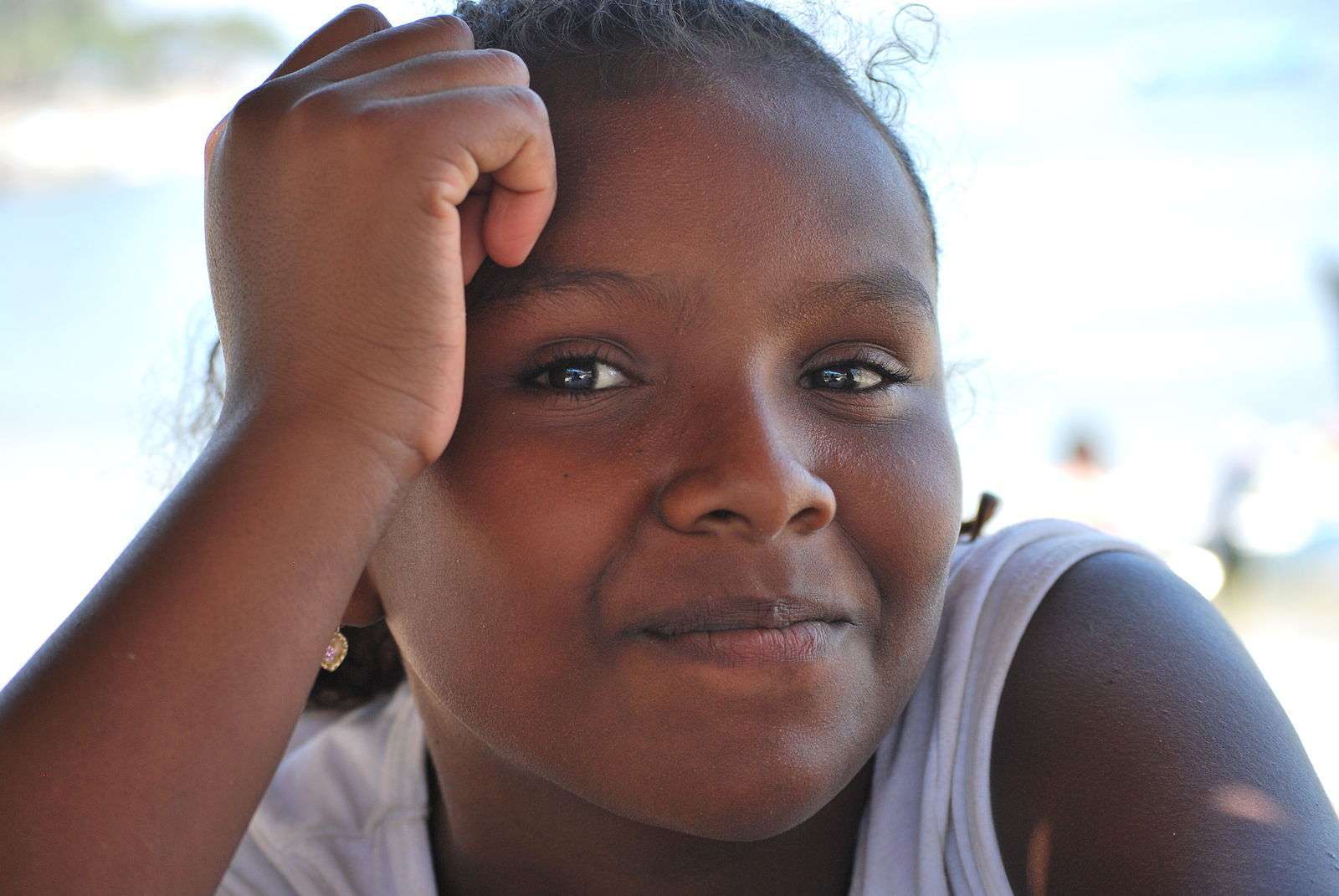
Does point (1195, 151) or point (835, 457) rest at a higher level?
point (1195, 151)

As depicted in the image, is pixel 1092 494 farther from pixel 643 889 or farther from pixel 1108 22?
pixel 1108 22

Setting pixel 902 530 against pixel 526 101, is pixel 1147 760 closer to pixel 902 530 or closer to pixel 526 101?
pixel 902 530

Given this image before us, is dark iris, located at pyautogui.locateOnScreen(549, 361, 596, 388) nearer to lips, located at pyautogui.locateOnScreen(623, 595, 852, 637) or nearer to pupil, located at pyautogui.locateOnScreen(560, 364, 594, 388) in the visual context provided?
pupil, located at pyautogui.locateOnScreen(560, 364, 594, 388)

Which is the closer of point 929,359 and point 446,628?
point 446,628

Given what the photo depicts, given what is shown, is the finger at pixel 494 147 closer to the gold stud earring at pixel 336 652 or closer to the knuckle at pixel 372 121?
the knuckle at pixel 372 121

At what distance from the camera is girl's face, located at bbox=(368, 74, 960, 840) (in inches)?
47.4

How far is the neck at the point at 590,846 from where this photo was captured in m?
1.43

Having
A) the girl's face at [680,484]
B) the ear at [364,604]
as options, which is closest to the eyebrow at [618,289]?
the girl's face at [680,484]

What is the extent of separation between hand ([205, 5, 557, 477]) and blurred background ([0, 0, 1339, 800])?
0.86 meters

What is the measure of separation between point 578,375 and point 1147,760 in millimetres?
658

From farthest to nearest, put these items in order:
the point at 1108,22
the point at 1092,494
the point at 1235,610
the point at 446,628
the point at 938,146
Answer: the point at 1108,22
the point at 1092,494
the point at 1235,610
the point at 938,146
the point at 446,628

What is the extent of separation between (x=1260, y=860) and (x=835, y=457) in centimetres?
52

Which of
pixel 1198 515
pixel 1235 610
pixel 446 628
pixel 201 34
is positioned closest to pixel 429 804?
pixel 446 628

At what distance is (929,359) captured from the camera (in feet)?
4.77
